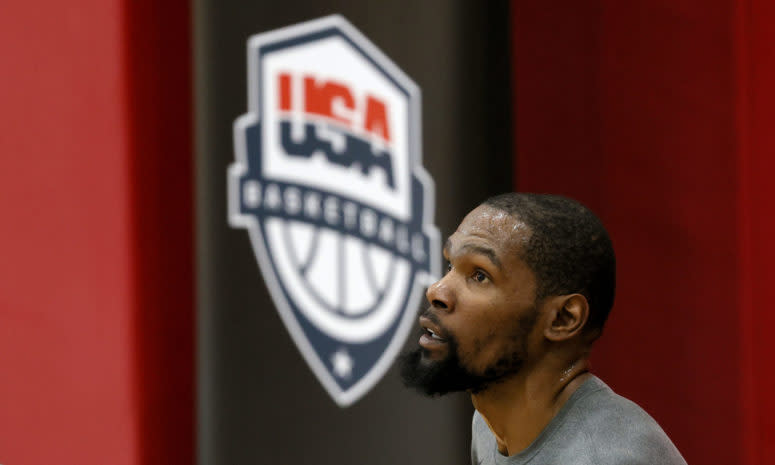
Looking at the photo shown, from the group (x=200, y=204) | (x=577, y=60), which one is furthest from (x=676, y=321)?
(x=200, y=204)

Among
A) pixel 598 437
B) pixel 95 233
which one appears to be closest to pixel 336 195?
Answer: pixel 95 233

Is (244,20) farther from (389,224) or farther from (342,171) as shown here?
(389,224)

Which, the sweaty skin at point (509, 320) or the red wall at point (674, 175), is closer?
the sweaty skin at point (509, 320)

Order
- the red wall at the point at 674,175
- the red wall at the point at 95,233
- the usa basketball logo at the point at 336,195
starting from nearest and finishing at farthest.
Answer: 1. the red wall at the point at 95,233
2. the usa basketball logo at the point at 336,195
3. the red wall at the point at 674,175

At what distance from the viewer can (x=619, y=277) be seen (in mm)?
3299

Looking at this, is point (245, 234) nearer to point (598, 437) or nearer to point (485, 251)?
point (485, 251)

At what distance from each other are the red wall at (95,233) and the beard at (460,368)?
1201 millimetres

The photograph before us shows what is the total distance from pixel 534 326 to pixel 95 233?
136 centimetres

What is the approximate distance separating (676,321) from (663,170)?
43 centimetres

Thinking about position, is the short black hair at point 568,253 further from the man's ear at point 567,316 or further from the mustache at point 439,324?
the mustache at point 439,324

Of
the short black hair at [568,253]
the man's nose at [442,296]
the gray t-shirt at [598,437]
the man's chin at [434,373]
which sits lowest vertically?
the gray t-shirt at [598,437]

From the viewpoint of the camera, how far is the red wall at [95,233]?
2490 millimetres

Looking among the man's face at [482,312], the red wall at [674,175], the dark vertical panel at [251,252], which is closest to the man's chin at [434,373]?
the man's face at [482,312]

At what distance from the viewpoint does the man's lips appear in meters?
1.43
